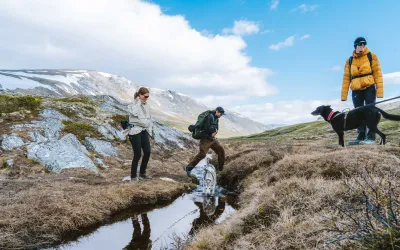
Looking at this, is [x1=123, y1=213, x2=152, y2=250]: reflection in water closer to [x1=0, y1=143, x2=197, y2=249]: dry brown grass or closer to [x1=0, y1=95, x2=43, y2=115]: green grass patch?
[x1=0, y1=143, x2=197, y2=249]: dry brown grass

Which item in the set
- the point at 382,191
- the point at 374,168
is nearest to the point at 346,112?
the point at 374,168

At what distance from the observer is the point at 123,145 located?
17797 mm

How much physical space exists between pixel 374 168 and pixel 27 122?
16.7 m

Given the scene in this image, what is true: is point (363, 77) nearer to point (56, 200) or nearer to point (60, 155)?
point (56, 200)

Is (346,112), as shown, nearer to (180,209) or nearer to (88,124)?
(180,209)

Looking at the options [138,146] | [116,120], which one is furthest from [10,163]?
[116,120]

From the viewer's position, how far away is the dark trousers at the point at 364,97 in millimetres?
10766

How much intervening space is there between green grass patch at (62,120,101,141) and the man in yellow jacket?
13.8m

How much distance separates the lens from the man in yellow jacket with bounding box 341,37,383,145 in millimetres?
10453

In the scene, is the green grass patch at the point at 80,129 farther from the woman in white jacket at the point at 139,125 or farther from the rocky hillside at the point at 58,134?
the woman in white jacket at the point at 139,125

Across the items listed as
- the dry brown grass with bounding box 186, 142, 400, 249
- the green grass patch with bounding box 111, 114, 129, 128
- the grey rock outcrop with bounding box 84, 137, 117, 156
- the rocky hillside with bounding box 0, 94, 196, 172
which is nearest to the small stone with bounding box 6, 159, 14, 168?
the rocky hillside with bounding box 0, 94, 196, 172

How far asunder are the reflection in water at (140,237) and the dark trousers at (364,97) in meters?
9.60

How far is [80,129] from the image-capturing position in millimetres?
16359

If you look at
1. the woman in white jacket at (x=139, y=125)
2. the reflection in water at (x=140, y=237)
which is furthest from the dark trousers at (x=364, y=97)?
the reflection in water at (x=140, y=237)
